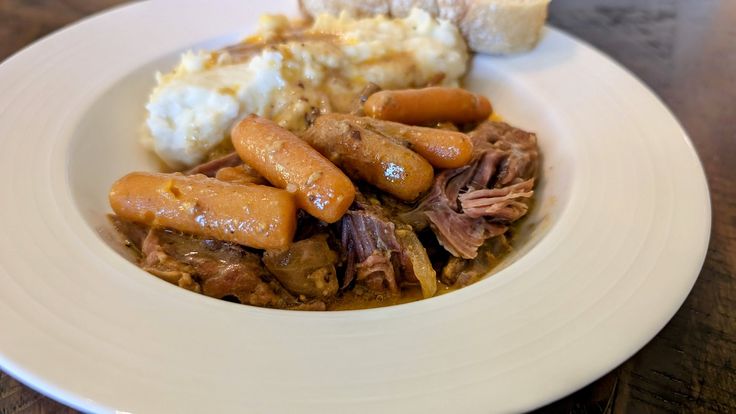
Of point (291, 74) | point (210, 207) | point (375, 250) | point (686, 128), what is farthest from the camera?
point (686, 128)

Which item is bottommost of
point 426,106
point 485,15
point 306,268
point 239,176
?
point 306,268

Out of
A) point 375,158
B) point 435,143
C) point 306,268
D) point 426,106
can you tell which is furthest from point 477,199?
point 306,268

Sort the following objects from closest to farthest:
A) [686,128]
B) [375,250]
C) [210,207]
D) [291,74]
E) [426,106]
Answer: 1. [210,207]
2. [375,250]
3. [426,106]
4. [291,74]
5. [686,128]

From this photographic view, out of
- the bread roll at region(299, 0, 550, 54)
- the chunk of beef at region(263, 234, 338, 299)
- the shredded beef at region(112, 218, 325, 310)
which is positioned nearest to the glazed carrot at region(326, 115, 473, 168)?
the chunk of beef at region(263, 234, 338, 299)

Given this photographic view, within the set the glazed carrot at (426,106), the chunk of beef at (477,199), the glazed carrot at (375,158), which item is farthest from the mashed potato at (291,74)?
the chunk of beef at (477,199)

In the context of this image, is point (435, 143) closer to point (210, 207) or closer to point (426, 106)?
point (426, 106)

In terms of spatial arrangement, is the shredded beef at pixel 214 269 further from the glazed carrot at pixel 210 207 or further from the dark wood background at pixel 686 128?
the dark wood background at pixel 686 128
